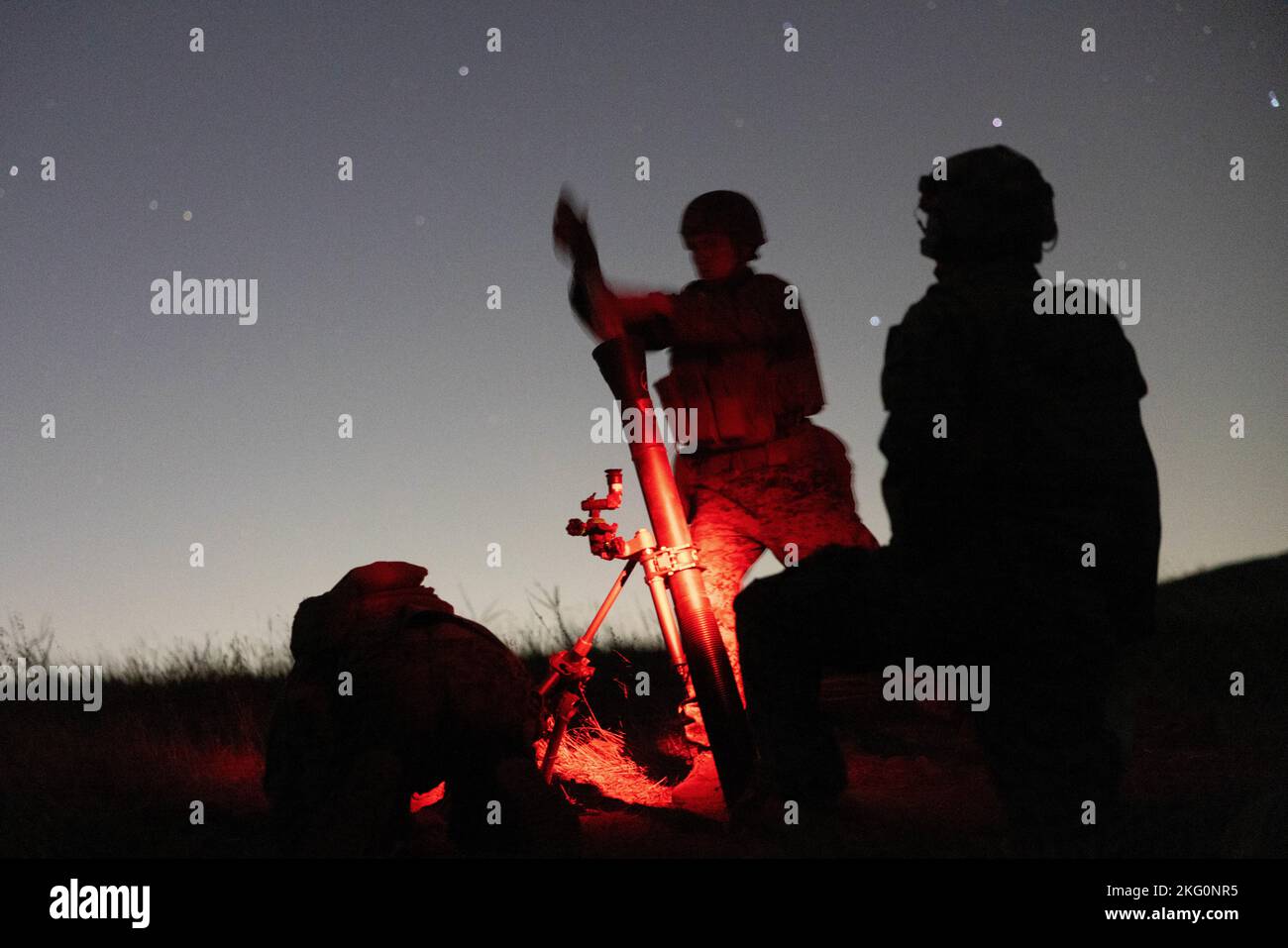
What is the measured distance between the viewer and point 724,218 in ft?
18.9

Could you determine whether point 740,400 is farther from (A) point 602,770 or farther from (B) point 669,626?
(A) point 602,770

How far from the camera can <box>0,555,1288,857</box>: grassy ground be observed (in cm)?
462

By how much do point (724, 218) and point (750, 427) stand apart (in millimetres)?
977

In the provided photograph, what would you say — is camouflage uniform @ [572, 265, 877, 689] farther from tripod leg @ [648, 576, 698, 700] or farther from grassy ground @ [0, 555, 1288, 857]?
grassy ground @ [0, 555, 1288, 857]

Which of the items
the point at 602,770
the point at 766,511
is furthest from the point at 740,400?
the point at 602,770

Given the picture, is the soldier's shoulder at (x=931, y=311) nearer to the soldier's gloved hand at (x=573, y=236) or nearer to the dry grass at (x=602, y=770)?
the soldier's gloved hand at (x=573, y=236)

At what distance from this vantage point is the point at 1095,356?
3.64 m

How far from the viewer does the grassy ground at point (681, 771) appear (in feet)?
15.2

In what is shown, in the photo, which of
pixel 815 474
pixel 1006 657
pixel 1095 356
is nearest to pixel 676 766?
pixel 815 474

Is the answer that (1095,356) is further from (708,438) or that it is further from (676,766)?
(676,766)

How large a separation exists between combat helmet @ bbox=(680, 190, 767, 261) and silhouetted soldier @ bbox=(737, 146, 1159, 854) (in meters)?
2.15

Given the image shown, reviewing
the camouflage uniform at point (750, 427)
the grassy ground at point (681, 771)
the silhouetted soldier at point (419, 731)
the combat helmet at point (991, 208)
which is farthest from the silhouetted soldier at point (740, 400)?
the combat helmet at point (991, 208)

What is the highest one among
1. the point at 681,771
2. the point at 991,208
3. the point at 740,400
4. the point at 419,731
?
the point at 991,208

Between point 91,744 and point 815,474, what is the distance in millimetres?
4192
